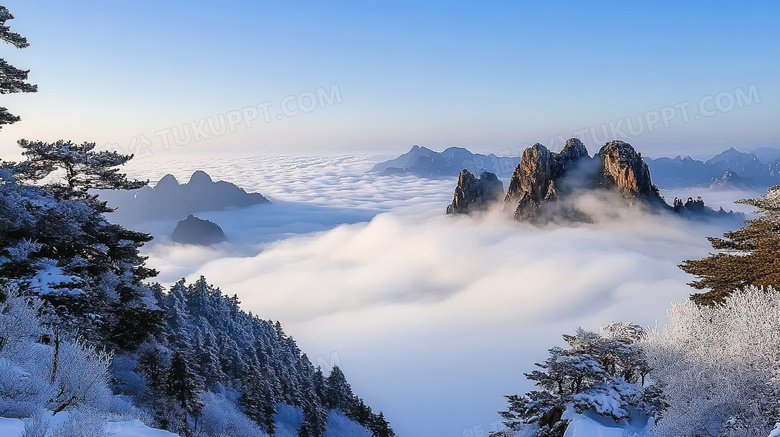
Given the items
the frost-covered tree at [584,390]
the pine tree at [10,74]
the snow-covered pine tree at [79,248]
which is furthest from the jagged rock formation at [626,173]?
the pine tree at [10,74]

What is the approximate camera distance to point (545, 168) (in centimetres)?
16675

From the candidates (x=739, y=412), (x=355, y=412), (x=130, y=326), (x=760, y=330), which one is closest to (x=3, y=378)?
(x=130, y=326)

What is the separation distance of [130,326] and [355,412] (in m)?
48.4

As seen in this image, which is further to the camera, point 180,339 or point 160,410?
point 180,339

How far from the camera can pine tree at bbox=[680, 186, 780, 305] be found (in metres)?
24.0

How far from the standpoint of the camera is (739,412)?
1825 cm

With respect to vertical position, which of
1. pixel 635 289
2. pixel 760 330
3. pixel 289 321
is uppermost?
pixel 760 330

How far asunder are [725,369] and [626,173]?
155 meters

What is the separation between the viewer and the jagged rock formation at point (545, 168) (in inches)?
6550

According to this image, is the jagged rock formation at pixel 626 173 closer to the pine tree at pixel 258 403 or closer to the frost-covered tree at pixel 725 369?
the frost-covered tree at pixel 725 369

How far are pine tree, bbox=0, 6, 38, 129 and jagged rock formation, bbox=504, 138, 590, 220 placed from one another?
169289 mm

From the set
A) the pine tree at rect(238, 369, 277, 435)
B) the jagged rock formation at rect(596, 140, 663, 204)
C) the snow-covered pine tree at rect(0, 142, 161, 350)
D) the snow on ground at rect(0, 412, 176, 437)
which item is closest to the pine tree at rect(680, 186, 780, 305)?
the snow on ground at rect(0, 412, 176, 437)

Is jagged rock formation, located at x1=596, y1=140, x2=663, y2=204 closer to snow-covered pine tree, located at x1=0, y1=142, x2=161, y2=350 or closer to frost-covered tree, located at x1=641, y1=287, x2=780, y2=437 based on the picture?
frost-covered tree, located at x1=641, y1=287, x2=780, y2=437

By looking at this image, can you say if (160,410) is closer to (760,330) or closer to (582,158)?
(760,330)
